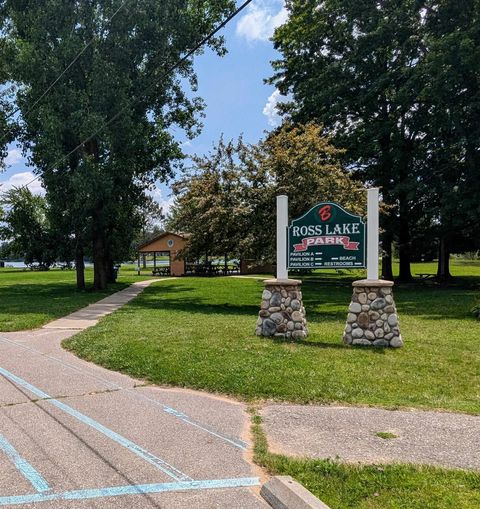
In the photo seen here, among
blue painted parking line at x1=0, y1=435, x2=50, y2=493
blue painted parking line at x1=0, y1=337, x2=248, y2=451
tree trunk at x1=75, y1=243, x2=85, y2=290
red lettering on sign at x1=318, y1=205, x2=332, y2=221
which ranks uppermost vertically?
red lettering on sign at x1=318, y1=205, x2=332, y2=221

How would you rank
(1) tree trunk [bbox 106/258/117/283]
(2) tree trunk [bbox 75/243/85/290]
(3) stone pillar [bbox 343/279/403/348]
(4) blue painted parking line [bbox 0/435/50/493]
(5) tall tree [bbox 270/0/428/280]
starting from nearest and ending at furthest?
(4) blue painted parking line [bbox 0/435/50/493] < (3) stone pillar [bbox 343/279/403/348] < (2) tree trunk [bbox 75/243/85/290] < (5) tall tree [bbox 270/0/428/280] < (1) tree trunk [bbox 106/258/117/283]

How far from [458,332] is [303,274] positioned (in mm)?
28354

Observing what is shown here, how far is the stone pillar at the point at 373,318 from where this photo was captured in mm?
8523

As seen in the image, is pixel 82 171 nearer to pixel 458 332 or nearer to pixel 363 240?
pixel 363 240

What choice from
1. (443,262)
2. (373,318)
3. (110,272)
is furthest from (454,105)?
(110,272)

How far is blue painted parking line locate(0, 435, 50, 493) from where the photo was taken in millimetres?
3508

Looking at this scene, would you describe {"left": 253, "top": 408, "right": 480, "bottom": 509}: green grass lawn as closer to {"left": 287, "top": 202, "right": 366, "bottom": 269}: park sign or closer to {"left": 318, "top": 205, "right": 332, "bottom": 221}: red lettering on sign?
{"left": 287, "top": 202, "right": 366, "bottom": 269}: park sign

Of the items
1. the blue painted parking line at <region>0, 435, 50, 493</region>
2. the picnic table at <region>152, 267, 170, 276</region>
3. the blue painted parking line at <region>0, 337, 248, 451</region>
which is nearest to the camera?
the blue painted parking line at <region>0, 435, 50, 493</region>

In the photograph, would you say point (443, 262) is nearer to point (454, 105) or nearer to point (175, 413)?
point (454, 105)

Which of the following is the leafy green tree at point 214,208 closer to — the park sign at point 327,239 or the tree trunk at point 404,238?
the park sign at point 327,239

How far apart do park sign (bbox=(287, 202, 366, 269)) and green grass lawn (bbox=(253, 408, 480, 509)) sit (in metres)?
5.69

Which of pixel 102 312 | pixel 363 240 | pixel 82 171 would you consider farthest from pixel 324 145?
pixel 82 171

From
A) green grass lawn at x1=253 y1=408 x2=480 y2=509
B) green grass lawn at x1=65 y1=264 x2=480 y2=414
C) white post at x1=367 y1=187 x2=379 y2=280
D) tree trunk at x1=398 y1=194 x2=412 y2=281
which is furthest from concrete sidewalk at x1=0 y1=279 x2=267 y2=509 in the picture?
tree trunk at x1=398 y1=194 x2=412 y2=281

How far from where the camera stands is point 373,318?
857 centimetres
